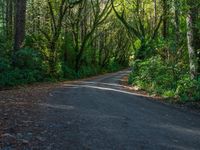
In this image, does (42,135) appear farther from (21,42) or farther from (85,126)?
(21,42)

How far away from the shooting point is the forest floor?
7.44 metres

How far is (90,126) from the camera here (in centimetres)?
899

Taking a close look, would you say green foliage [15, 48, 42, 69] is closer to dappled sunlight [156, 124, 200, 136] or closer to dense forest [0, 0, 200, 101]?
dense forest [0, 0, 200, 101]

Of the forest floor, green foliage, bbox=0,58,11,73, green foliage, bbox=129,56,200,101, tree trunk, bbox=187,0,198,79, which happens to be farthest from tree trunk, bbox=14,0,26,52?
tree trunk, bbox=187,0,198,79

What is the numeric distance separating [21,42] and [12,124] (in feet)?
50.1

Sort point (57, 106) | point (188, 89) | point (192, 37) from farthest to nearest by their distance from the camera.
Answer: point (192, 37)
point (188, 89)
point (57, 106)

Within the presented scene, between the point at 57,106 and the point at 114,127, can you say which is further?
the point at 57,106

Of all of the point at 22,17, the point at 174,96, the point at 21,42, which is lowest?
the point at 174,96

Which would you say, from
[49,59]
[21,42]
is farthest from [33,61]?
[49,59]

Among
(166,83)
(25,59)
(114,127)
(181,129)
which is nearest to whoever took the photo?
(114,127)

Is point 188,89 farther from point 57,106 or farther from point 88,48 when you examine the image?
point 88,48

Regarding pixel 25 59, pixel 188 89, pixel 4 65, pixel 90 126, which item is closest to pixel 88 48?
pixel 25 59

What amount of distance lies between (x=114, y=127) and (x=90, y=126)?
0.63 m

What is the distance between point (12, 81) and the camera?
65.7 feet
